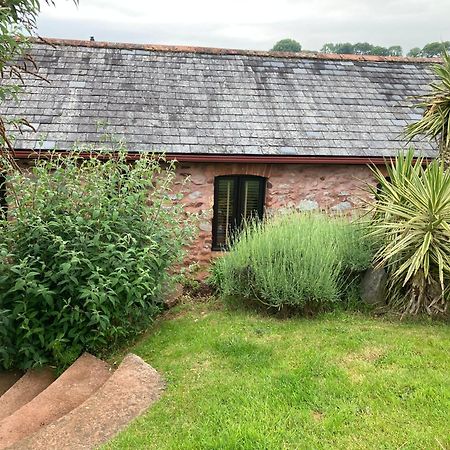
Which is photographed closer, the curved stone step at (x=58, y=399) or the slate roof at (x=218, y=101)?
the curved stone step at (x=58, y=399)

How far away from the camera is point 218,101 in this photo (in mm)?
9750

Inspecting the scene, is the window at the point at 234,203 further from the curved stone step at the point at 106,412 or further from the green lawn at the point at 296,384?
the curved stone step at the point at 106,412

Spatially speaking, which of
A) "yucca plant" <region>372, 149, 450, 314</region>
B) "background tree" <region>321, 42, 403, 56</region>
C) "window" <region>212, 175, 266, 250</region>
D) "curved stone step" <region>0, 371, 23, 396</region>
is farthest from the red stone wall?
"background tree" <region>321, 42, 403, 56</region>

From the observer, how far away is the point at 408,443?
376 centimetres

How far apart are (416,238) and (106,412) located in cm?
451

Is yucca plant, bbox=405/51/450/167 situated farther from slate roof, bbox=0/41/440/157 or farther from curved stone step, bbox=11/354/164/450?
curved stone step, bbox=11/354/164/450

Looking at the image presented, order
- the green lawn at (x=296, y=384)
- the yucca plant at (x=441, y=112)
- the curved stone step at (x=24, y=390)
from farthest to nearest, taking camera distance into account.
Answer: the yucca plant at (x=441, y=112) → the curved stone step at (x=24, y=390) → the green lawn at (x=296, y=384)

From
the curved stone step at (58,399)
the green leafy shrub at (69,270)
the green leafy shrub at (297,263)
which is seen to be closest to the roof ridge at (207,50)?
the green leafy shrub at (297,263)

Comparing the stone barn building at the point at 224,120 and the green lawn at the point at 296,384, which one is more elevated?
the stone barn building at the point at 224,120

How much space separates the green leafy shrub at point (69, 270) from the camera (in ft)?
17.7

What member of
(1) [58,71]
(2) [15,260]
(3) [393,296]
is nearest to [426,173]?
(3) [393,296]

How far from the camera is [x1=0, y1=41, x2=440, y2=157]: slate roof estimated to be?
8820 mm

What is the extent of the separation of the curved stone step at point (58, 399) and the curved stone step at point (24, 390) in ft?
1.15

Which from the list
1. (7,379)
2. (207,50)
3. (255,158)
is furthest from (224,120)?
(7,379)
